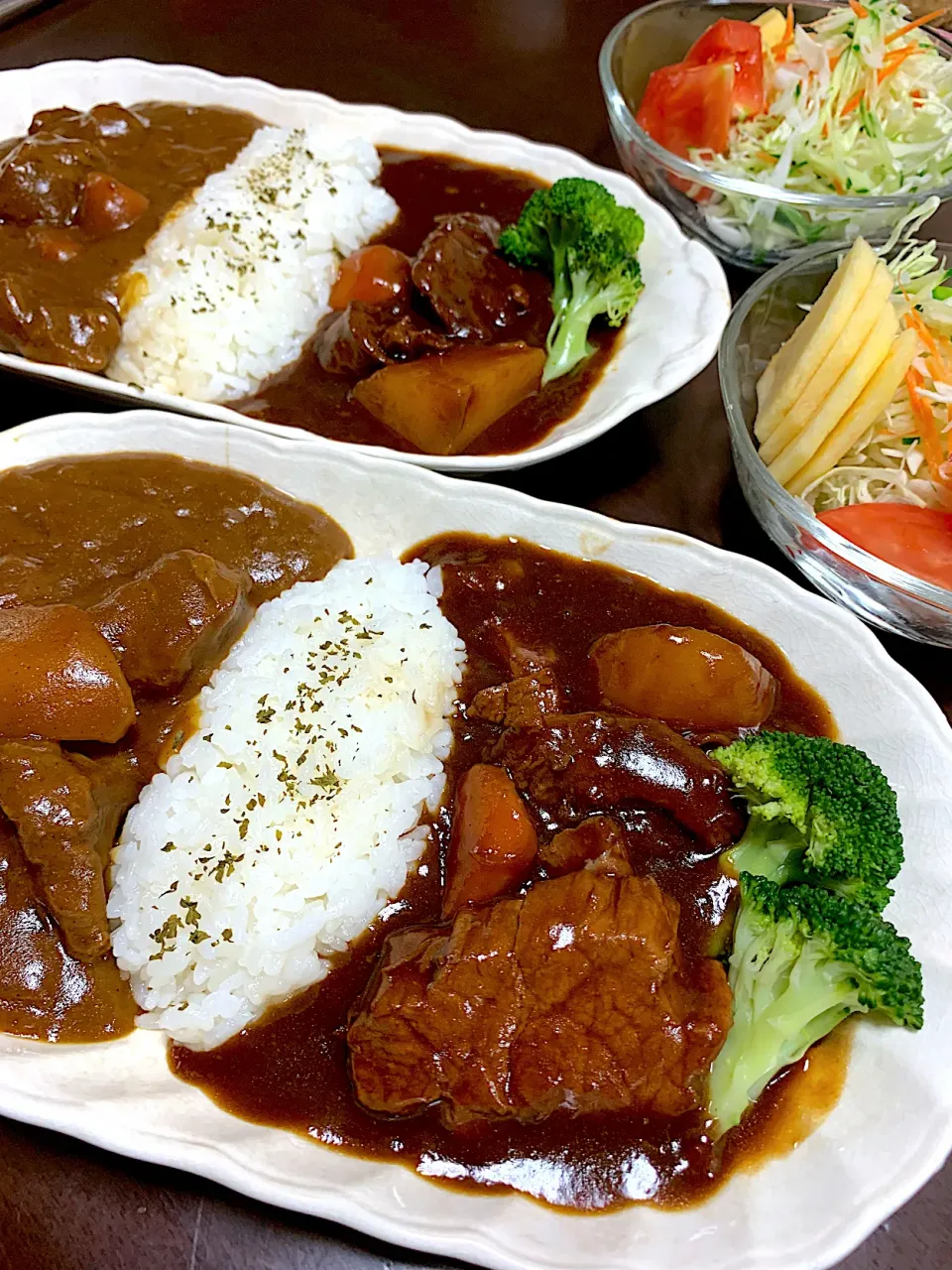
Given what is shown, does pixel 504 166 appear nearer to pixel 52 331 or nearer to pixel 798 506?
pixel 52 331

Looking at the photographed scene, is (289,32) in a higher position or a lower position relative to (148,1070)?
higher

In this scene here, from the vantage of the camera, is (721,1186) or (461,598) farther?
(461,598)

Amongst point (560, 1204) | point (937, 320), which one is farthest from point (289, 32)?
point (560, 1204)

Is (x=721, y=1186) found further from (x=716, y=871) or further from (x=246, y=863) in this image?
(x=246, y=863)

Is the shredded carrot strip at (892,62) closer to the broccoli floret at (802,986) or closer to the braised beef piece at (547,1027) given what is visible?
the broccoli floret at (802,986)

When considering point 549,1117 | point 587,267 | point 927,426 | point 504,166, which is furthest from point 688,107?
point 549,1117

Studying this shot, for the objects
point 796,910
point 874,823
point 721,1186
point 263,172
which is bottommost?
point 721,1186
